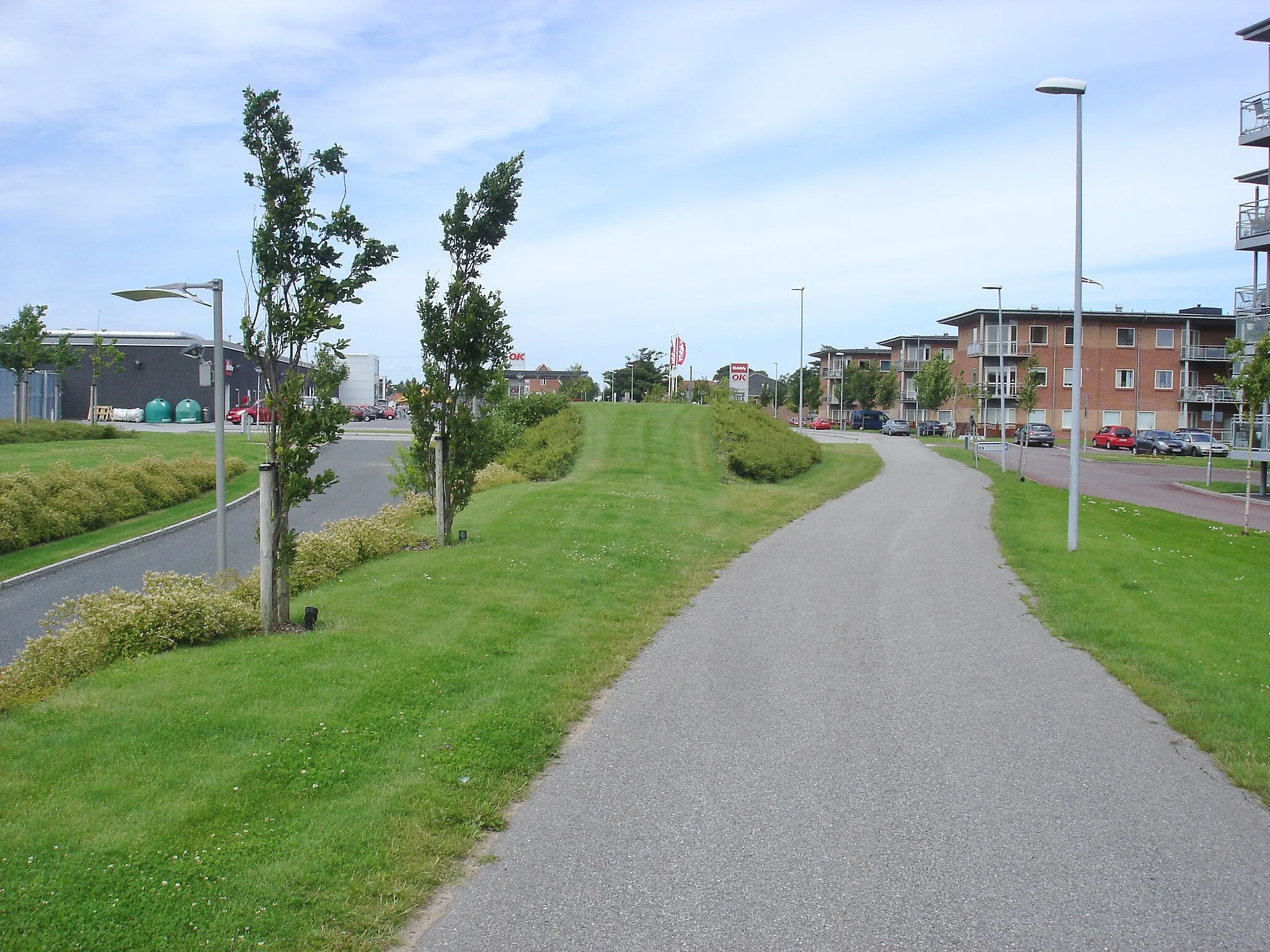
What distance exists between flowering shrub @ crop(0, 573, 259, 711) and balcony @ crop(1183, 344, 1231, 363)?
78.2 meters

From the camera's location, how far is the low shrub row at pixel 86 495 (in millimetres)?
17250

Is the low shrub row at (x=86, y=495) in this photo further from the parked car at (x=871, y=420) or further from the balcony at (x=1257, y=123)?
the parked car at (x=871, y=420)

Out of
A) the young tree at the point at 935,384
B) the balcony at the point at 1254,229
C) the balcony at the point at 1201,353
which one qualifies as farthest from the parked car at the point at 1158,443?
the balcony at the point at 1254,229

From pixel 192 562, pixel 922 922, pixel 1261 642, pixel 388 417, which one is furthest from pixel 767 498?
pixel 388 417

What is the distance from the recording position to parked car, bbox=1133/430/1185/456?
5712 centimetres

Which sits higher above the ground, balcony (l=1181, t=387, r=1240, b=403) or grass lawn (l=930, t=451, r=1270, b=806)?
balcony (l=1181, t=387, r=1240, b=403)

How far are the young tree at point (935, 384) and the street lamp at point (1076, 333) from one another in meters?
51.5

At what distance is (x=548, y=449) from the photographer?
99.3 ft

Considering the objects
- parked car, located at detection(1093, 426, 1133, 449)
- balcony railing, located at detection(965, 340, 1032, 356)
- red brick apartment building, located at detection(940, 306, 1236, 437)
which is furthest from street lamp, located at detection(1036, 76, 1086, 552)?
balcony railing, located at detection(965, 340, 1032, 356)

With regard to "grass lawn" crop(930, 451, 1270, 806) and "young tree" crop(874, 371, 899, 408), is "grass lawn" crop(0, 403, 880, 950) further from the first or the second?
"young tree" crop(874, 371, 899, 408)

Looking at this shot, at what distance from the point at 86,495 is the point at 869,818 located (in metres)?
18.2

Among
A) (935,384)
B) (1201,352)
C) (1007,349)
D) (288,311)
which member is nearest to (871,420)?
(1007,349)

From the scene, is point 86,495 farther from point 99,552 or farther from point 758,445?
point 758,445

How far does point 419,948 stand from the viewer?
161 inches
